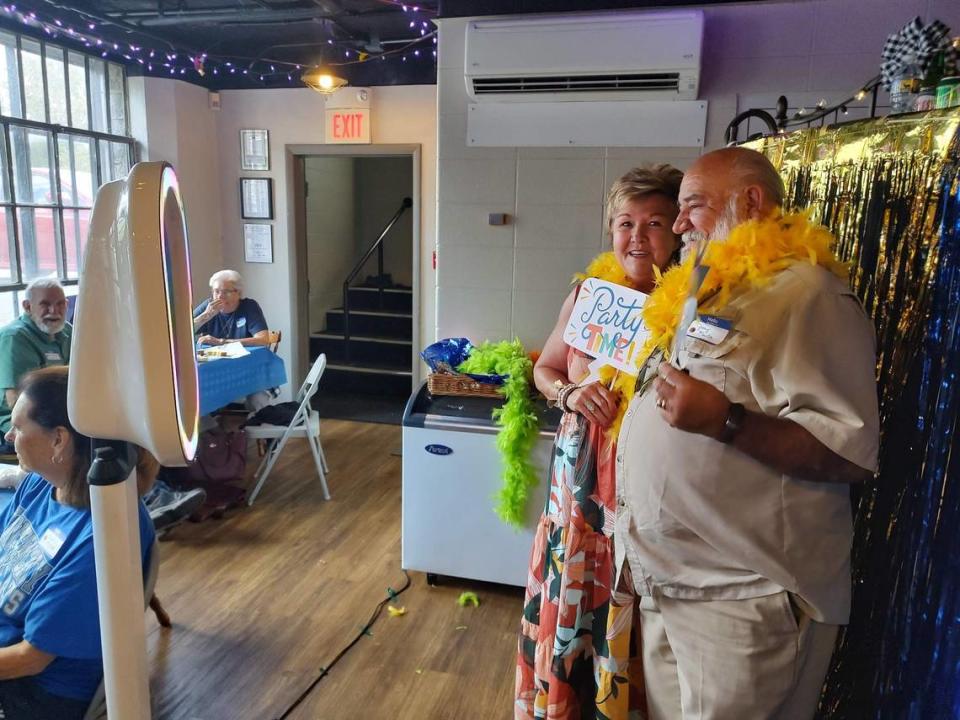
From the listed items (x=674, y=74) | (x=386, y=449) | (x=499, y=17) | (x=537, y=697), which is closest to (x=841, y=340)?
(x=537, y=697)

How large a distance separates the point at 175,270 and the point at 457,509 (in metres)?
1.94

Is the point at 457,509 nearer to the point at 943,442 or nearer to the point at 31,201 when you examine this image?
the point at 943,442

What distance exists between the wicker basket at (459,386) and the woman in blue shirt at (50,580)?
1476 mm

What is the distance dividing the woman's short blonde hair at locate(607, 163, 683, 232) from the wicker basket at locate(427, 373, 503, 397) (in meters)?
1.24

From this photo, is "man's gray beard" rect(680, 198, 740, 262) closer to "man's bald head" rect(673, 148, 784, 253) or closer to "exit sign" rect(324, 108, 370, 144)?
"man's bald head" rect(673, 148, 784, 253)

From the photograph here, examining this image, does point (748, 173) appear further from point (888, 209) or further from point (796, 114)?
point (796, 114)

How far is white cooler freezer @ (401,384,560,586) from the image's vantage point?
8.46 feet

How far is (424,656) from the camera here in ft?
7.67

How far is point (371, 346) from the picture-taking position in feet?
20.4

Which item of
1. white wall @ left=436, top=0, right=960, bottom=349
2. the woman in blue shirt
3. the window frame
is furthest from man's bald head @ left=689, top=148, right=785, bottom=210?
the window frame

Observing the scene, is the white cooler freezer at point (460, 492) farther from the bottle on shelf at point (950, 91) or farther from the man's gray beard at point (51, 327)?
the man's gray beard at point (51, 327)

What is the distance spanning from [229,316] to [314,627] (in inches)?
93.8

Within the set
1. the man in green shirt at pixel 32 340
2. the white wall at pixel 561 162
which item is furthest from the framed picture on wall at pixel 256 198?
the white wall at pixel 561 162

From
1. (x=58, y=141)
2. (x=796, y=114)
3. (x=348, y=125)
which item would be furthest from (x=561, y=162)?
(x=58, y=141)
